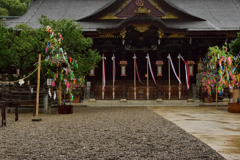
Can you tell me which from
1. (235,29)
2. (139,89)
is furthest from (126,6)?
(235,29)

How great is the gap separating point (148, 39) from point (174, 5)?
3.10m

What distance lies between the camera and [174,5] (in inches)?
839

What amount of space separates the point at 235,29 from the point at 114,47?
835cm

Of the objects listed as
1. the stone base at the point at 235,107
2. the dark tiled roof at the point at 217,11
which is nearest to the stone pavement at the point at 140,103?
the dark tiled roof at the point at 217,11

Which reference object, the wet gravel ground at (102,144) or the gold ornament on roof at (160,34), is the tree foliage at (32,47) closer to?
the wet gravel ground at (102,144)

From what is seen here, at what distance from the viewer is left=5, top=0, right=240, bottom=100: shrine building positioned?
19984 mm

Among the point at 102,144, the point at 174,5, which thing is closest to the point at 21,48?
the point at 102,144

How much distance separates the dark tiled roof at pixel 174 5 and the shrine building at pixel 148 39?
71 mm

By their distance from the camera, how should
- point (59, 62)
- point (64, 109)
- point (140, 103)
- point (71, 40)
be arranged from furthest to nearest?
point (140, 103) < point (71, 40) < point (64, 109) < point (59, 62)

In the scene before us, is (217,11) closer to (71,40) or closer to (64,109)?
(71,40)

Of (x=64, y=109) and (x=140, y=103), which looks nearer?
(x=64, y=109)

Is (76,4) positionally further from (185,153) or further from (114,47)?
(185,153)

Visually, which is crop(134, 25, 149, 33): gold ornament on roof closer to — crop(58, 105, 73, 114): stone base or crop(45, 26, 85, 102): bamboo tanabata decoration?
crop(45, 26, 85, 102): bamboo tanabata decoration

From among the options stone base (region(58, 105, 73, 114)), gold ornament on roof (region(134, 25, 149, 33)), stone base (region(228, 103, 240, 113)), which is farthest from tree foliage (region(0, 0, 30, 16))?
stone base (region(228, 103, 240, 113))
